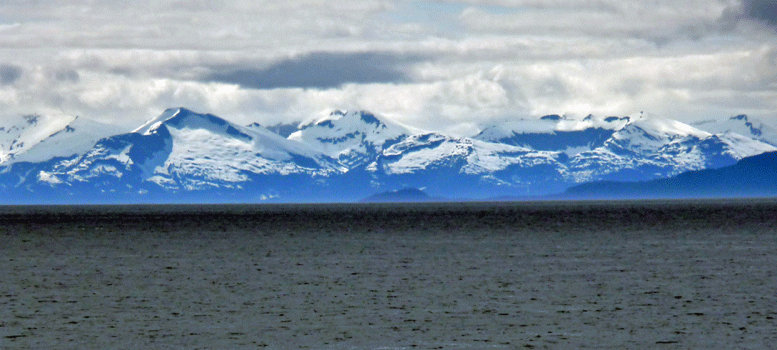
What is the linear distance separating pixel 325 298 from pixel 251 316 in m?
6.19

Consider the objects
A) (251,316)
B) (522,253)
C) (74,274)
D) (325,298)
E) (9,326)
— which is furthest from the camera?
(522,253)

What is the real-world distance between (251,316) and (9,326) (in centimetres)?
784

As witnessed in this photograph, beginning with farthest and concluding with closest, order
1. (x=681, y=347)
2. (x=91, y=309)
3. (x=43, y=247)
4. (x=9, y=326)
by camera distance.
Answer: (x=43, y=247) < (x=91, y=309) < (x=9, y=326) < (x=681, y=347)

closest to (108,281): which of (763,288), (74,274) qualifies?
(74,274)

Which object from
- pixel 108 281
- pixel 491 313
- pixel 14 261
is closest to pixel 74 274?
pixel 108 281

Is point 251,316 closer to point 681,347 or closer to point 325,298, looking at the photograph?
point 325,298

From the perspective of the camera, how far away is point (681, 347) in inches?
1105

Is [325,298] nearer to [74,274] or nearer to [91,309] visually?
[91,309]

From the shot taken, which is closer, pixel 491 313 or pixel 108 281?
pixel 491 313

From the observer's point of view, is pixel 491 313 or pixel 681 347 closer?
pixel 681 347

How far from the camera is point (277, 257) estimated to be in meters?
70.2

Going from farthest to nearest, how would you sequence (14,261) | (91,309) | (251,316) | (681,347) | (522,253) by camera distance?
(522,253)
(14,261)
(91,309)
(251,316)
(681,347)

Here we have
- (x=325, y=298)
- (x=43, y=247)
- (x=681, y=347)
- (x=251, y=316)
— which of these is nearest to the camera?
(x=681, y=347)

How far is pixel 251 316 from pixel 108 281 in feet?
56.1
